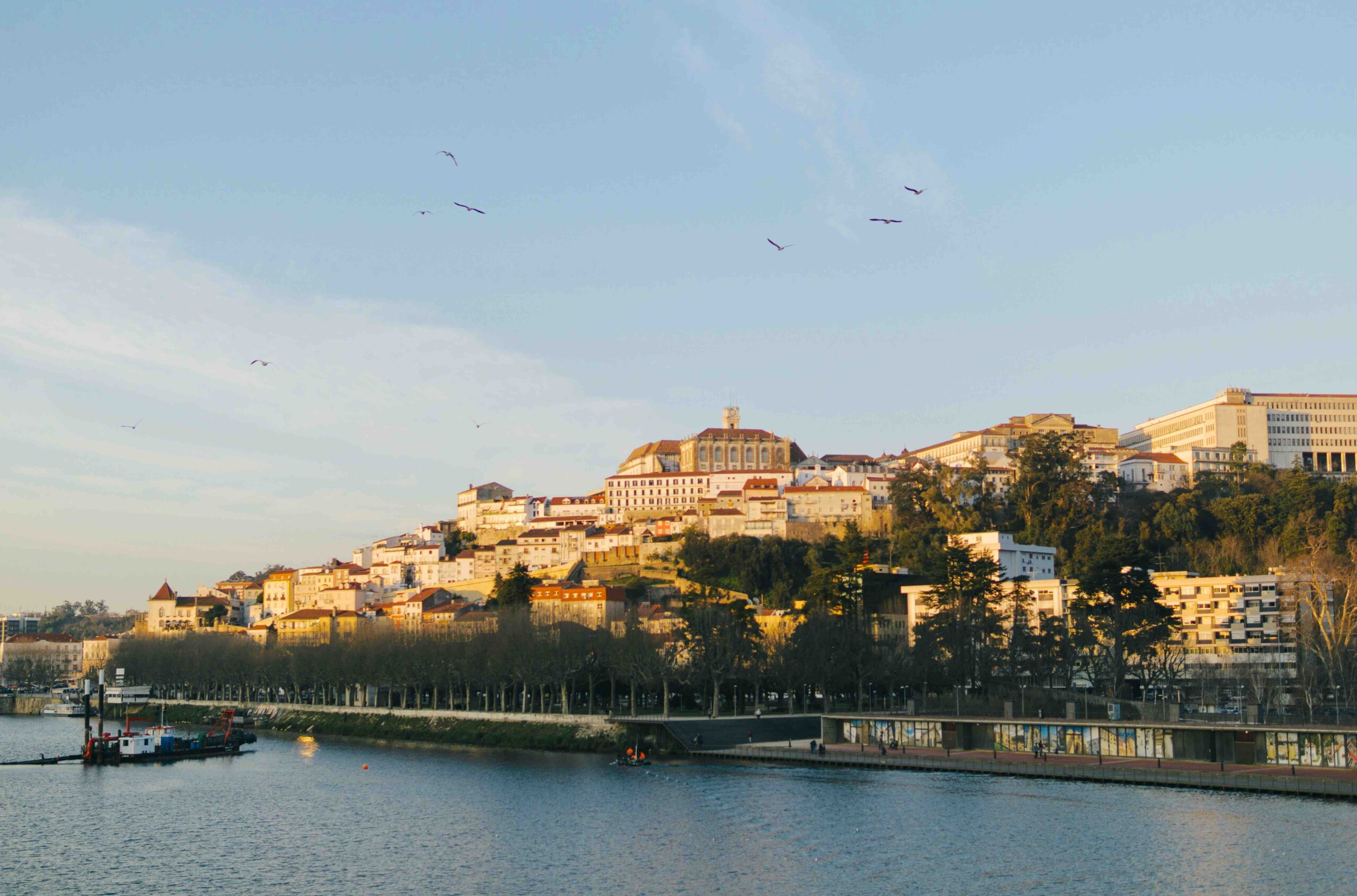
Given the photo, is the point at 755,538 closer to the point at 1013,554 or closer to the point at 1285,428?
the point at 1013,554

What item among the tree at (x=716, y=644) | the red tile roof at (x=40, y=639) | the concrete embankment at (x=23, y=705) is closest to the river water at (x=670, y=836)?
the tree at (x=716, y=644)

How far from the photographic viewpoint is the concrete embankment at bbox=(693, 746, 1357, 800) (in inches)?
1699

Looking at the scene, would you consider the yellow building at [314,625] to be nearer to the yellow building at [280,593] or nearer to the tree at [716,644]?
the yellow building at [280,593]

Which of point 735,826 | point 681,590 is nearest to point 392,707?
point 681,590

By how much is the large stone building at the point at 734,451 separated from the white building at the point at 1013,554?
5689 cm

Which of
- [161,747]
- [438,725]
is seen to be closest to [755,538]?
[438,725]

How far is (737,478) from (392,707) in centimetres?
7069

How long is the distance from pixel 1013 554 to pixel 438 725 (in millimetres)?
45832

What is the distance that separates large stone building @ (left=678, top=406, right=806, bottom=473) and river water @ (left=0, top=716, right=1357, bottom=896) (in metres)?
104

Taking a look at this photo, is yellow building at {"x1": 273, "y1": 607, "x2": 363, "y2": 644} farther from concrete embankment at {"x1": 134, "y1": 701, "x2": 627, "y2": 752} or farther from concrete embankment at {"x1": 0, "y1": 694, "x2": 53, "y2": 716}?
concrete embankment at {"x1": 0, "y1": 694, "x2": 53, "y2": 716}

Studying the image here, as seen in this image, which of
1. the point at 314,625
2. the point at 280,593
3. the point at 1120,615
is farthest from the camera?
the point at 280,593

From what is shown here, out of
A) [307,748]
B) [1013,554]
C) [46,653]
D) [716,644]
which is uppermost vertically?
[1013,554]

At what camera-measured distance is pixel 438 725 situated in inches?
3036

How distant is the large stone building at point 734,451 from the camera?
16138 cm
